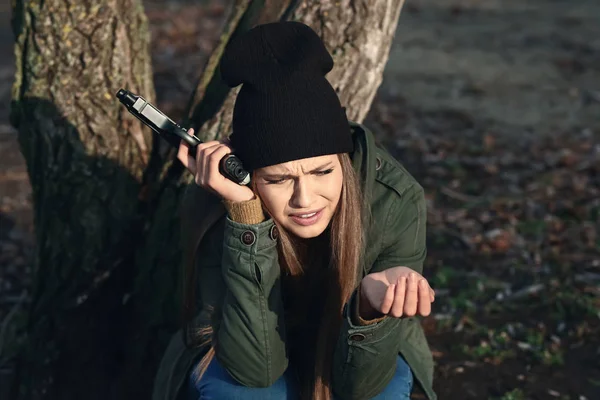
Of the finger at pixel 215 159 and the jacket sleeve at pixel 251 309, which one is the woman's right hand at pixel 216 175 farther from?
the jacket sleeve at pixel 251 309

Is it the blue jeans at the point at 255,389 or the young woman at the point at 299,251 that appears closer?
the young woman at the point at 299,251

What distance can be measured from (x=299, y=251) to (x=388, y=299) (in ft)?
2.42

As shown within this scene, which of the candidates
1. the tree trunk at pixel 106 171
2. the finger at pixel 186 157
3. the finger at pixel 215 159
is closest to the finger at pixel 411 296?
the finger at pixel 215 159

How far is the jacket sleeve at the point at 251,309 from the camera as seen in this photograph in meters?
3.23

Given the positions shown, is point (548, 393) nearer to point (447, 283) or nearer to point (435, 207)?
point (447, 283)

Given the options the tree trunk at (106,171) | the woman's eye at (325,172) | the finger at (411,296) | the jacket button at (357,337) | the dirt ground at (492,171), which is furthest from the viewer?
the dirt ground at (492,171)

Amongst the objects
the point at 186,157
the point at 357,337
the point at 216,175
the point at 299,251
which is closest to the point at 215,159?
the point at 216,175

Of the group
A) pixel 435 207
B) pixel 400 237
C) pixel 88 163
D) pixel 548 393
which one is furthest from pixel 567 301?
pixel 88 163

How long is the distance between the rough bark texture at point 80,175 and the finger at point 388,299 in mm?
1833

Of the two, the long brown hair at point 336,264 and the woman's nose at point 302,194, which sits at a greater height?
the woman's nose at point 302,194

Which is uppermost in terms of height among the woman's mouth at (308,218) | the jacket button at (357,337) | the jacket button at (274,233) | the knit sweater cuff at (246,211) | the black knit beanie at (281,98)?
the black knit beanie at (281,98)

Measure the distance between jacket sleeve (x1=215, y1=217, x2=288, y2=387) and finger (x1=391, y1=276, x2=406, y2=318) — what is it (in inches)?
24.7

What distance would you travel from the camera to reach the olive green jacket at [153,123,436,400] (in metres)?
3.17

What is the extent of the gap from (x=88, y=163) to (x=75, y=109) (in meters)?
0.24
